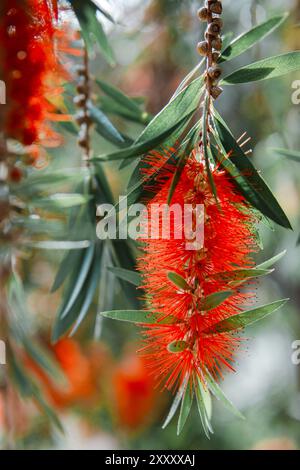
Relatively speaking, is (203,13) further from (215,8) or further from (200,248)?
(200,248)

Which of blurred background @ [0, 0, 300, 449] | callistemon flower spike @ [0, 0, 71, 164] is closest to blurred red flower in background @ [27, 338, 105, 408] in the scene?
blurred background @ [0, 0, 300, 449]

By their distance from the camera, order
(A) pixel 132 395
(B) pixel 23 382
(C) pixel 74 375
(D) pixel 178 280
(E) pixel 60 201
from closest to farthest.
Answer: (D) pixel 178 280 < (E) pixel 60 201 < (B) pixel 23 382 < (C) pixel 74 375 < (A) pixel 132 395

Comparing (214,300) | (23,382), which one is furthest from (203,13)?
(23,382)

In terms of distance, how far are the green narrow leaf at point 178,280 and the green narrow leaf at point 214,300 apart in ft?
0.06

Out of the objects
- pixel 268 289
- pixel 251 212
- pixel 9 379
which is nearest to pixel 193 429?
pixel 268 289

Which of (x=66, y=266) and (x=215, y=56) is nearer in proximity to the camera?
(x=215, y=56)

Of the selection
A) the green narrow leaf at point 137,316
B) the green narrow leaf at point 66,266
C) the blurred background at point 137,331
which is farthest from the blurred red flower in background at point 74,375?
the green narrow leaf at point 137,316

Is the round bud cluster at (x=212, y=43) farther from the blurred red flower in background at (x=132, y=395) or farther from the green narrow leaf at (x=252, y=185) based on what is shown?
the blurred red flower in background at (x=132, y=395)

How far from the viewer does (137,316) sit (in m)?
0.50

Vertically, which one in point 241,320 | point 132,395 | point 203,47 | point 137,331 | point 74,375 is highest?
point 203,47

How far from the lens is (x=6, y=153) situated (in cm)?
70

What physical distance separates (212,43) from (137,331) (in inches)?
55.6

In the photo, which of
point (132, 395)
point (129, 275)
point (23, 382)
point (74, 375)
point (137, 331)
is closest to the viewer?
point (129, 275)

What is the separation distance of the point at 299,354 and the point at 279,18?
0.60m
